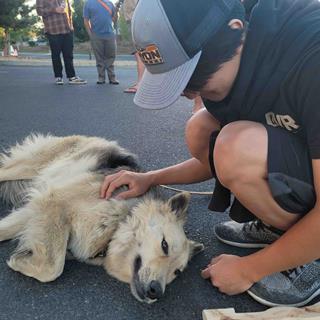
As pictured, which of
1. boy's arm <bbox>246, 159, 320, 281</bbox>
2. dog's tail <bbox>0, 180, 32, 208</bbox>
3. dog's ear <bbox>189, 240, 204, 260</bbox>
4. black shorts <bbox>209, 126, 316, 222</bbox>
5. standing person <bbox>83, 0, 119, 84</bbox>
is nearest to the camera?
boy's arm <bbox>246, 159, 320, 281</bbox>

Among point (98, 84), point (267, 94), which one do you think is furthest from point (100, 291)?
point (98, 84)

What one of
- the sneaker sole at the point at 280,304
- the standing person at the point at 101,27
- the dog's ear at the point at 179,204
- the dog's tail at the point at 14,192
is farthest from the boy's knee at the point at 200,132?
the standing person at the point at 101,27

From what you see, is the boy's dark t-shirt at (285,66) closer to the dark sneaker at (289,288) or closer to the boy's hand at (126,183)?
the dark sneaker at (289,288)

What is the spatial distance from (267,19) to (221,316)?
117cm

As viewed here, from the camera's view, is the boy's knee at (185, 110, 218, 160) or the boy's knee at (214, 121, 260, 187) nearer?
the boy's knee at (214, 121, 260, 187)

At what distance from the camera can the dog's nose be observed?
1.95m

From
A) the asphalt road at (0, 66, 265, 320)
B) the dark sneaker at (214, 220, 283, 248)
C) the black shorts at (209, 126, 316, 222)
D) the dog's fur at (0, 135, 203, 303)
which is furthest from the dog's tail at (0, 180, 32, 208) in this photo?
the black shorts at (209, 126, 316, 222)

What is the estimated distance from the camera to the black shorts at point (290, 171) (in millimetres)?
1735

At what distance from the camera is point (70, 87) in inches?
346

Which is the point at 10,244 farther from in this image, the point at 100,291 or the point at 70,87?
the point at 70,87

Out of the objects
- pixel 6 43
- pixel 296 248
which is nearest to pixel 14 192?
pixel 296 248

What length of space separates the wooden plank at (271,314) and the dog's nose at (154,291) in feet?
0.92

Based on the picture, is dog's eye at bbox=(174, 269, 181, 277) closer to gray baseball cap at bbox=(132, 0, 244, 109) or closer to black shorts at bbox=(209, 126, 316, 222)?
black shorts at bbox=(209, 126, 316, 222)

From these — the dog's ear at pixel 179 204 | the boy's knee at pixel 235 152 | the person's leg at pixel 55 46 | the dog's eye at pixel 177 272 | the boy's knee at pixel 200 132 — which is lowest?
the person's leg at pixel 55 46
